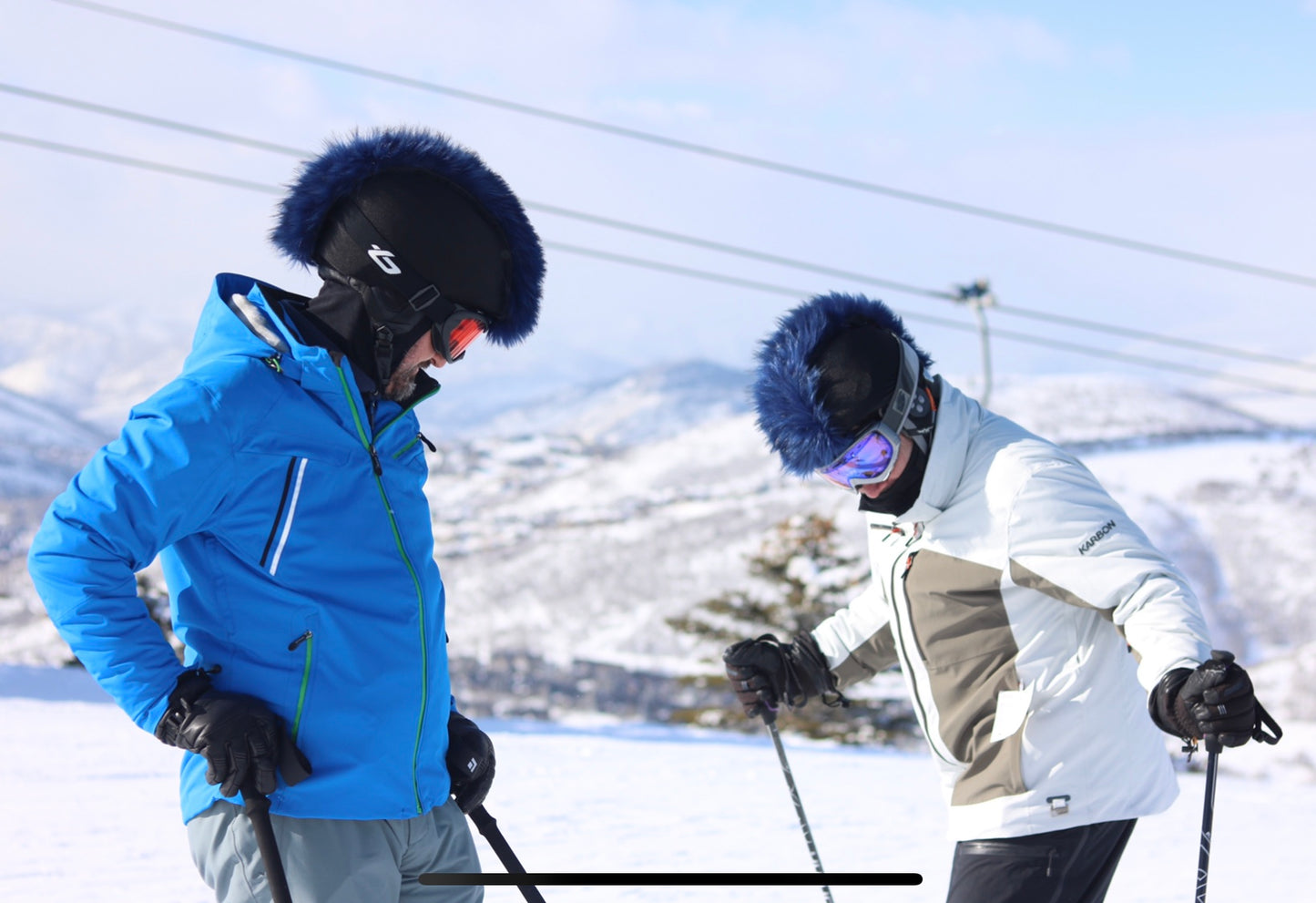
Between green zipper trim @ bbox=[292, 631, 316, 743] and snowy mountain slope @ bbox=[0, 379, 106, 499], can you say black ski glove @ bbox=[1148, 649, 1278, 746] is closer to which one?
green zipper trim @ bbox=[292, 631, 316, 743]

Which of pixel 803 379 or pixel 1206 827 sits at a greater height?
pixel 803 379

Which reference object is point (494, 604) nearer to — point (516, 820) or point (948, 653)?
point (516, 820)

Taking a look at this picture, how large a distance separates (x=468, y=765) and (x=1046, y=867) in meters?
1.04

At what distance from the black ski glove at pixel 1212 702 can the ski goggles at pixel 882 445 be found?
658mm

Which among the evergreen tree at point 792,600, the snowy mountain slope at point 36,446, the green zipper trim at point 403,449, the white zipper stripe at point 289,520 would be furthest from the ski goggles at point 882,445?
the snowy mountain slope at point 36,446

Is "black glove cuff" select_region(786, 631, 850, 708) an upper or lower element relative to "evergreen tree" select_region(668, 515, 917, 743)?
upper

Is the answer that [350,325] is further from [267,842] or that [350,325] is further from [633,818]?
[633,818]

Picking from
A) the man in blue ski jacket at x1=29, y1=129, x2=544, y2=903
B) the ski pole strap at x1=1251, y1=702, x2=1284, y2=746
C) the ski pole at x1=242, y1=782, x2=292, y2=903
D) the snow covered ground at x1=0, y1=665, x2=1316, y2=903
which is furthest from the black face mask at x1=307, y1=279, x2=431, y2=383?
the snow covered ground at x1=0, y1=665, x2=1316, y2=903

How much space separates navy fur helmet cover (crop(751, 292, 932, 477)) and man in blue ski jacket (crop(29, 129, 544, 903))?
60 cm

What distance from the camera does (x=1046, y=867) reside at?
81.1 inches

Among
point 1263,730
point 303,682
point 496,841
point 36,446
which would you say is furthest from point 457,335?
point 36,446

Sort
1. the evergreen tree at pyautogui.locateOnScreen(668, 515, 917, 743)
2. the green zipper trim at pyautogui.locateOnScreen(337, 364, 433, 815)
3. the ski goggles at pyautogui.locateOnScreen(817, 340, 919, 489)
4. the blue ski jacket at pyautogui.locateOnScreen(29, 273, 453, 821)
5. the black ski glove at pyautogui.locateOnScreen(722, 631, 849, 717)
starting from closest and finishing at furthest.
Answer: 1. the blue ski jacket at pyautogui.locateOnScreen(29, 273, 453, 821)
2. the green zipper trim at pyautogui.locateOnScreen(337, 364, 433, 815)
3. the ski goggles at pyautogui.locateOnScreen(817, 340, 919, 489)
4. the black ski glove at pyautogui.locateOnScreen(722, 631, 849, 717)
5. the evergreen tree at pyautogui.locateOnScreen(668, 515, 917, 743)

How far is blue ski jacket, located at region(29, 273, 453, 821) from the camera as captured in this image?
1.47m

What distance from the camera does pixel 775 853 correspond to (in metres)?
4.64
